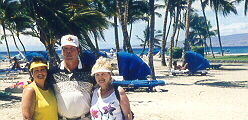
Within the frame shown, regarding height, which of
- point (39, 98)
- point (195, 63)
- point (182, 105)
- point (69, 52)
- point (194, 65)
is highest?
point (69, 52)

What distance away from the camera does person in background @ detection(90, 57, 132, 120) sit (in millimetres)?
2518

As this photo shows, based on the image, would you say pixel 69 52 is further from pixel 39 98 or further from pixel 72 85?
pixel 39 98

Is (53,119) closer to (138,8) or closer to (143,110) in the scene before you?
(143,110)

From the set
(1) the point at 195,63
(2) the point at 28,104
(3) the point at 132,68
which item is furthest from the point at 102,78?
(1) the point at 195,63

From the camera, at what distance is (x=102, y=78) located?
2.54 meters

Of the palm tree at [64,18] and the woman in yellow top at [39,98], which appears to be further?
the palm tree at [64,18]

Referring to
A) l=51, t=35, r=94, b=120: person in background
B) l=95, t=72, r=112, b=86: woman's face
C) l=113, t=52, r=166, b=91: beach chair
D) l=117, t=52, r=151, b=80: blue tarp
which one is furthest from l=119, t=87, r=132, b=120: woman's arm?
l=117, t=52, r=151, b=80: blue tarp

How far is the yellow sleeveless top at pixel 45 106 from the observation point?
252 cm

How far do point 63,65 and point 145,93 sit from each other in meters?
8.42

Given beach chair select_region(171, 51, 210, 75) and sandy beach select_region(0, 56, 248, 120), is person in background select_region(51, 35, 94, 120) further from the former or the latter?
beach chair select_region(171, 51, 210, 75)

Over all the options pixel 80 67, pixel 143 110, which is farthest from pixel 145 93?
pixel 80 67

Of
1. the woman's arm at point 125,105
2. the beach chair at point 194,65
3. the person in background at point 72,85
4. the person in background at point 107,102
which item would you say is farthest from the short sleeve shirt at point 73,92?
the beach chair at point 194,65

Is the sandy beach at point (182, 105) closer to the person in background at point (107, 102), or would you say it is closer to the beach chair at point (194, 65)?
the person in background at point (107, 102)

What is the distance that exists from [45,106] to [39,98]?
0.10 meters
